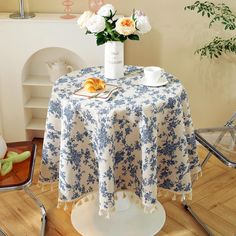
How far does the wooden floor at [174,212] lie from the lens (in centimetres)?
262

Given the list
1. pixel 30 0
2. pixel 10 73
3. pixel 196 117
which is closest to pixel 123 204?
pixel 196 117

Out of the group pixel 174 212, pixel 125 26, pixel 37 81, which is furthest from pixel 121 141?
pixel 37 81

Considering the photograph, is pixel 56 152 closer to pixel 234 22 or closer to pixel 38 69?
pixel 38 69

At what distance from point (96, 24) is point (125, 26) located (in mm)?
155

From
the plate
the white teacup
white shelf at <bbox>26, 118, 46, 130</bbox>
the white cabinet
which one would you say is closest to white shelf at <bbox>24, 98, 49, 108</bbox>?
the white cabinet

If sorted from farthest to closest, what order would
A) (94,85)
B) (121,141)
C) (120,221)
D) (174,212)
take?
(174,212) → (120,221) → (94,85) → (121,141)

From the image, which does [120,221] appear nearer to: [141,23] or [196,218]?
[196,218]

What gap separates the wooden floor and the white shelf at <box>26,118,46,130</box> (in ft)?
1.83

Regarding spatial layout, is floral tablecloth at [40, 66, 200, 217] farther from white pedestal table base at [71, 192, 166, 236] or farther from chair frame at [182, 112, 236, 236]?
white pedestal table base at [71, 192, 166, 236]

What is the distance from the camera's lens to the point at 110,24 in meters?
2.28

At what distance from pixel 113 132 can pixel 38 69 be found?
5.56 ft

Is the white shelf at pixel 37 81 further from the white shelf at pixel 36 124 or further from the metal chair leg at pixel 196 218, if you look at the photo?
the metal chair leg at pixel 196 218

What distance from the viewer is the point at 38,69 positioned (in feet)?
11.7

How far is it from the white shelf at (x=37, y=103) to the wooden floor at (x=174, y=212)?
665 mm
